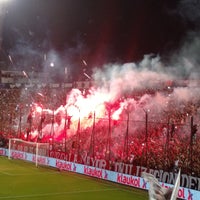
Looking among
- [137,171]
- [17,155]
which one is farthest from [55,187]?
[17,155]

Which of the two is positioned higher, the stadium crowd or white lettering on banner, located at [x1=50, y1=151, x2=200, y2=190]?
the stadium crowd

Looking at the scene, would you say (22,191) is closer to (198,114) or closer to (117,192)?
(117,192)

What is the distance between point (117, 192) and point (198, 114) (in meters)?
11.6

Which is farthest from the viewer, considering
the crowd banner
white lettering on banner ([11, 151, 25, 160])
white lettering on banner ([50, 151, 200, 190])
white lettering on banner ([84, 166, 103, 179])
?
white lettering on banner ([11, 151, 25, 160])

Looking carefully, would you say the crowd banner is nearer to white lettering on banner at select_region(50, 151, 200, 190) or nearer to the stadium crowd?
white lettering on banner at select_region(50, 151, 200, 190)

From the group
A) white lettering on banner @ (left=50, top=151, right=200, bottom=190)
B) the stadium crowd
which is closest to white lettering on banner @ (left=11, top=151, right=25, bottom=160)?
the stadium crowd

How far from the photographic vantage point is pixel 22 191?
24.1 metres

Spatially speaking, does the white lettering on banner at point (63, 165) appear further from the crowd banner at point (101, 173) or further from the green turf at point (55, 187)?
the green turf at point (55, 187)

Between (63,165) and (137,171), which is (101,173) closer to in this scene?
(137,171)

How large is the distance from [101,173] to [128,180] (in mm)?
2560

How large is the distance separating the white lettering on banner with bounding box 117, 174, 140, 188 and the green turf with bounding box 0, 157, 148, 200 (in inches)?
13.6

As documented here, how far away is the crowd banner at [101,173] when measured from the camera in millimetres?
21080

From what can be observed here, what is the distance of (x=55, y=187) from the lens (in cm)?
2538

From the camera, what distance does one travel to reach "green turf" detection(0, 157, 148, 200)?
23203 millimetres
